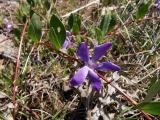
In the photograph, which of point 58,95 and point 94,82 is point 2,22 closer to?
point 58,95

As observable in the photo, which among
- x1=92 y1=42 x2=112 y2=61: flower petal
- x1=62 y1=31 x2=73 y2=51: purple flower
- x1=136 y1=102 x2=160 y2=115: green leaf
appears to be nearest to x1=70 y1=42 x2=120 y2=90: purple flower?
x1=92 y1=42 x2=112 y2=61: flower petal

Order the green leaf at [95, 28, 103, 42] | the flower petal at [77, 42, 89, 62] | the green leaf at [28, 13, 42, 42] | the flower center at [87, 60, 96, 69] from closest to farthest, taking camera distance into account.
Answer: the flower petal at [77, 42, 89, 62] → the flower center at [87, 60, 96, 69] → the green leaf at [28, 13, 42, 42] → the green leaf at [95, 28, 103, 42]

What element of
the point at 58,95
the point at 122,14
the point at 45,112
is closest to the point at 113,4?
the point at 122,14

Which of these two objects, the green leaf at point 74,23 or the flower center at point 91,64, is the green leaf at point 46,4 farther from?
the flower center at point 91,64

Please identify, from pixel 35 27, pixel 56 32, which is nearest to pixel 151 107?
pixel 56 32

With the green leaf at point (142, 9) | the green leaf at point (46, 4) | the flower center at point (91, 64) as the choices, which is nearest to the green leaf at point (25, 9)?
the green leaf at point (46, 4)

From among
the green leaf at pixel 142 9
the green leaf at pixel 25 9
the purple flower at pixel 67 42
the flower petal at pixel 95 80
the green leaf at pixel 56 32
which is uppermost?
the green leaf at pixel 25 9

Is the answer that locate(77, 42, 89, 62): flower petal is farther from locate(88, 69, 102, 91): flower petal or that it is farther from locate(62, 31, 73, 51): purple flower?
locate(62, 31, 73, 51): purple flower

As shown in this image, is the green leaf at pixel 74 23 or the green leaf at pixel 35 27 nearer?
the green leaf at pixel 35 27
